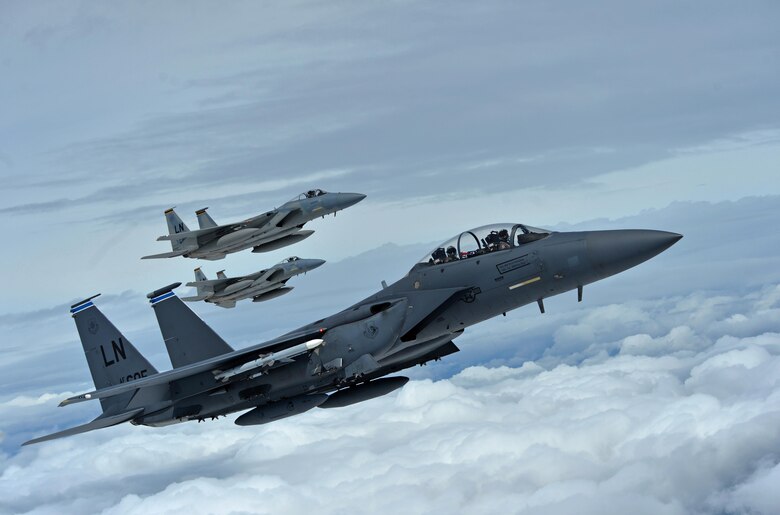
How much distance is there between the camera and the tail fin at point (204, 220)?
1778 inches

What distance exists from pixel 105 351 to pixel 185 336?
3.10 meters

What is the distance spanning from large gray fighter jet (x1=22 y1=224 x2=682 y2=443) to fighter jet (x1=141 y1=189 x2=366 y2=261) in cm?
1182

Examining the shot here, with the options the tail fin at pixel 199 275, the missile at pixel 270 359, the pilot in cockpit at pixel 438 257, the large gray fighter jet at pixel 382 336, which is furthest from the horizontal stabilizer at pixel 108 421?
the tail fin at pixel 199 275

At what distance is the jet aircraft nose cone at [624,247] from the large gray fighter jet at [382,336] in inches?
1.0

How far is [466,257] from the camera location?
85.6ft

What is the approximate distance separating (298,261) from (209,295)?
5.12 meters

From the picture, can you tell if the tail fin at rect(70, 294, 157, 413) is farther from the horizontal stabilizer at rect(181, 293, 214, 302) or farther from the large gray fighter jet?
the horizontal stabilizer at rect(181, 293, 214, 302)

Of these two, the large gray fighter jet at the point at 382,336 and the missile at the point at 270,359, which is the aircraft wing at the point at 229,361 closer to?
the large gray fighter jet at the point at 382,336

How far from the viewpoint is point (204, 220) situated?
4544 centimetres

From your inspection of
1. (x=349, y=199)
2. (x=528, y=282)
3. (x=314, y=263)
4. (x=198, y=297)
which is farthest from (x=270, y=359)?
(x=314, y=263)

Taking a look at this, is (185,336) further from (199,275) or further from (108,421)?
(199,275)

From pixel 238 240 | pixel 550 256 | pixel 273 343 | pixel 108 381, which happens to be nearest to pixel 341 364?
pixel 273 343

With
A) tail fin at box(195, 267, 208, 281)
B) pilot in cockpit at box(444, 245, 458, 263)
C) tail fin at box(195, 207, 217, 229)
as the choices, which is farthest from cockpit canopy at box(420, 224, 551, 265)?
tail fin at box(195, 267, 208, 281)

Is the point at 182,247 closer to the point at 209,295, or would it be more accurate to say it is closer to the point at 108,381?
the point at 209,295
